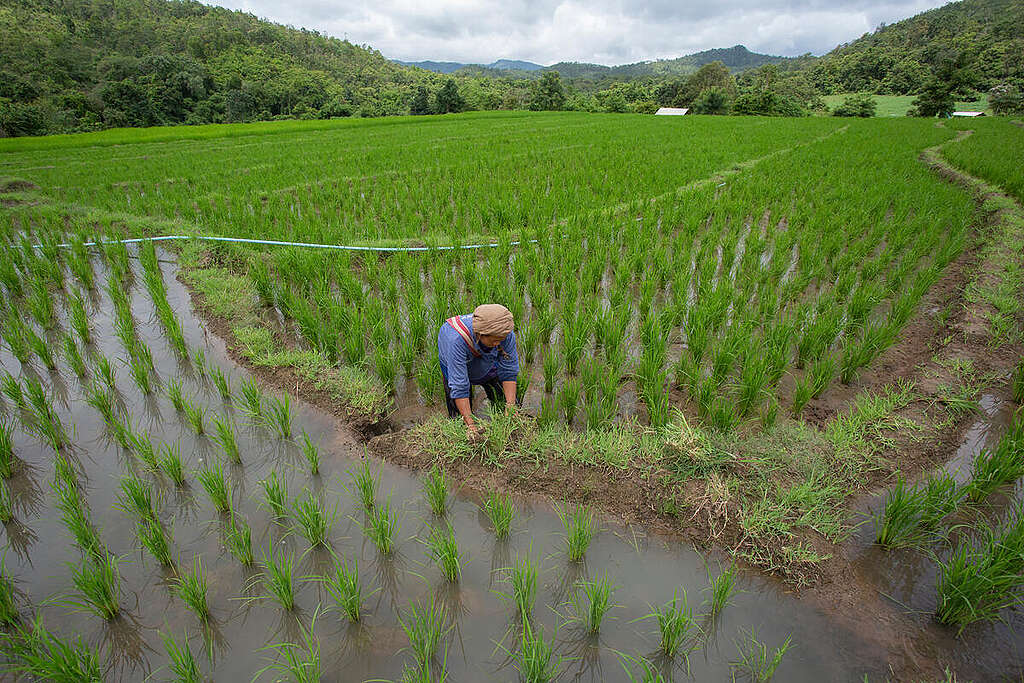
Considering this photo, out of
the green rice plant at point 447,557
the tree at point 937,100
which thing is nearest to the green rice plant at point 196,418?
the green rice plant at point 447,557

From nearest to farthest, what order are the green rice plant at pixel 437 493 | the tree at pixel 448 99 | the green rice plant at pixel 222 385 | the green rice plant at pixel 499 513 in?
1. the green rice plant at pixel 499 513
2. the green rice plant at pixel 437 493
3. the green rice plant at pixel 222 385
4. the tree at pixel 448 99

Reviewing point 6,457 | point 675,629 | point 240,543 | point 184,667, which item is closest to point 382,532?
point 240,543

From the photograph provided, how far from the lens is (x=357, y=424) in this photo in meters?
2.71

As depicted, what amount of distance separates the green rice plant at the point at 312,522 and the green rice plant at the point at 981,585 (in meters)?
2.45

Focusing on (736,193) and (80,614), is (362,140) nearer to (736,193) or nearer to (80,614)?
(736,193)

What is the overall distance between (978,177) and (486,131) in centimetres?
1482

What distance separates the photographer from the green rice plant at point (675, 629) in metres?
1.57

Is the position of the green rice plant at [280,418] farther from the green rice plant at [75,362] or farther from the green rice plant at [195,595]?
the green rice plant at [75,362]

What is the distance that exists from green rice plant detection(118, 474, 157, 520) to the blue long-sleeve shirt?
148 centimetres

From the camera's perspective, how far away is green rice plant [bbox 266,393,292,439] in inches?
102

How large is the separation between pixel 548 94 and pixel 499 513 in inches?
1601

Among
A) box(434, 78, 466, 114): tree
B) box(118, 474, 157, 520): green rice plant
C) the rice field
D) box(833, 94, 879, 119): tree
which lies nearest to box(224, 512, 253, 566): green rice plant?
the rice field

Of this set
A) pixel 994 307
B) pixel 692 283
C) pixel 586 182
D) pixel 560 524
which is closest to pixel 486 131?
pixel 586 182

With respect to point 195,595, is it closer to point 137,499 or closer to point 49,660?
point 49,660
